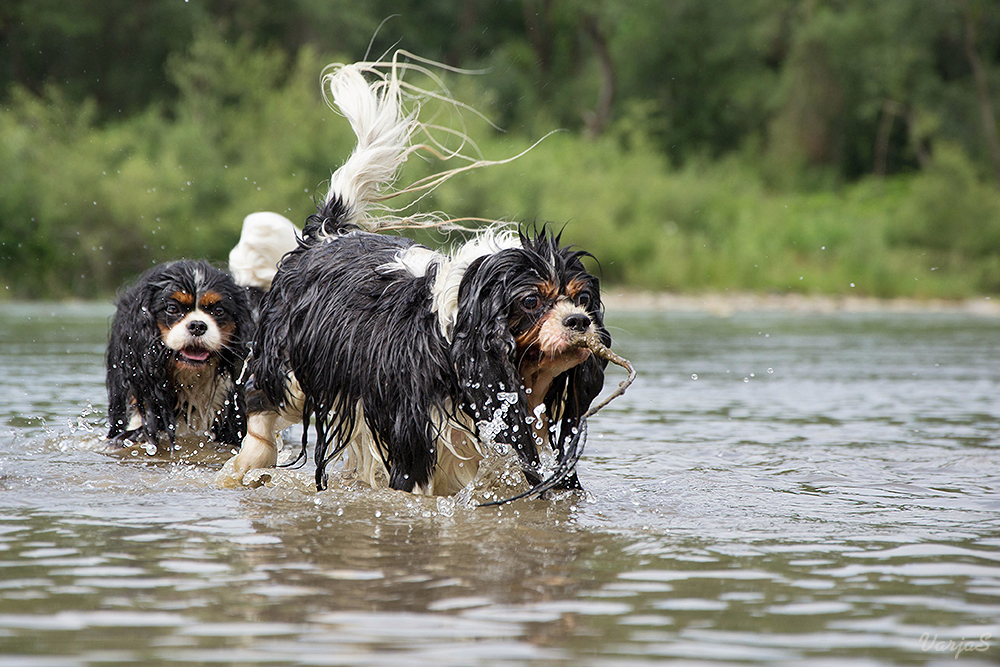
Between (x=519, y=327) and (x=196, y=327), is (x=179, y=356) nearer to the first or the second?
(x=196, y=327)

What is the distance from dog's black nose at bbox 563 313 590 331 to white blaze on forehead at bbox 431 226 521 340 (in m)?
0.38

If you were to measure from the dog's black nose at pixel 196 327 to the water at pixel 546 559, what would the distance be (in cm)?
66

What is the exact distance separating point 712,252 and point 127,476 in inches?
960

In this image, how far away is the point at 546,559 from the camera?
3979 mm

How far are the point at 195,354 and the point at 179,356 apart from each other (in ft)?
0.34

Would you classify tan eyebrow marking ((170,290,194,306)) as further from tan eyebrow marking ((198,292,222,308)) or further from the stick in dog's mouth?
the stick in dog's mouth

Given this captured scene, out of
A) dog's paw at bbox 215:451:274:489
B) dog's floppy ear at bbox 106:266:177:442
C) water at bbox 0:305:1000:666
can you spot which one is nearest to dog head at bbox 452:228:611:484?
water at bbox 0:305:1000:666

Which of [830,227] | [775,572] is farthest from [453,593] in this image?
[830,227]

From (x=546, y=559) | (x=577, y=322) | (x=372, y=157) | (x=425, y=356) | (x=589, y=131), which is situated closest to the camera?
(x=546, y=559)

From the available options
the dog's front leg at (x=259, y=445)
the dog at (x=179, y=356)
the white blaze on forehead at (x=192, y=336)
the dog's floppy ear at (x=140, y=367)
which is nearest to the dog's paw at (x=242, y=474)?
the dog's front leg at (x=259, y=445)

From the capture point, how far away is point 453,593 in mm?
3500

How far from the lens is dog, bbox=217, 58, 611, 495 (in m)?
4.41

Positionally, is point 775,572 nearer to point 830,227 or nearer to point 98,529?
point 98,529

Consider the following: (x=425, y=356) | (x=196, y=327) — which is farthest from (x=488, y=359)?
(x=196, y=327)
